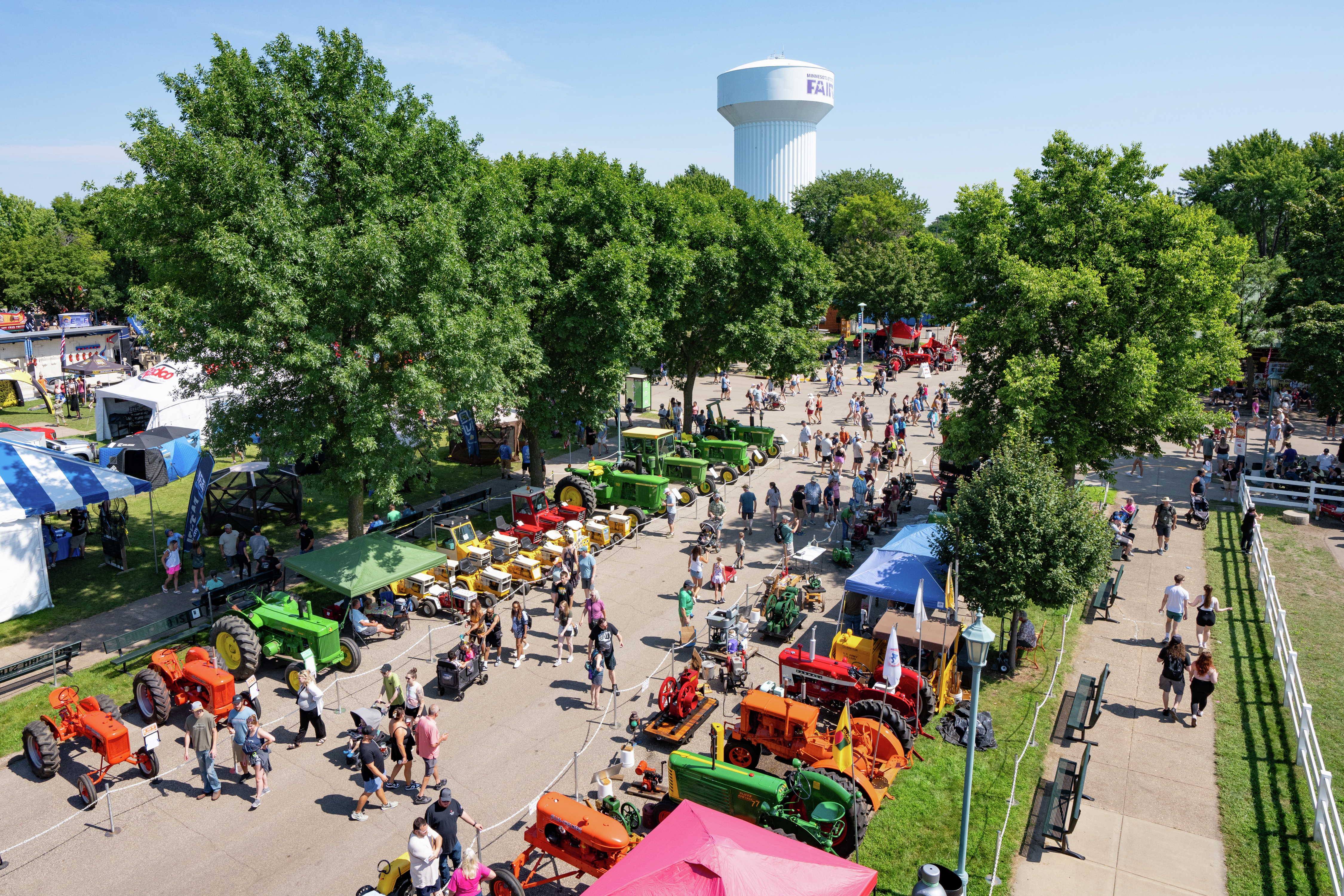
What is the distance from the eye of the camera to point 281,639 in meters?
15.2

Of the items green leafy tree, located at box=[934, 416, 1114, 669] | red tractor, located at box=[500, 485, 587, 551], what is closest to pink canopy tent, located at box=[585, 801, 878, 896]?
green leafy tree, located at box=[934, 416, 1114, 669]

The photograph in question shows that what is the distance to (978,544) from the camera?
14578 mm

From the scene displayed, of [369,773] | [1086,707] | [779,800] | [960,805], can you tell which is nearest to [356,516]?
[369,773]

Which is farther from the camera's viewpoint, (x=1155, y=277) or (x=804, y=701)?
(x=1155, y=277)

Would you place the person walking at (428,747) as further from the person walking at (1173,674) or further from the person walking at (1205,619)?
the person walking at (1205,619)

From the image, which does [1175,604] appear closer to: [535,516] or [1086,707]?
[1086,707]

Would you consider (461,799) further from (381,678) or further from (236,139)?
(236,139)

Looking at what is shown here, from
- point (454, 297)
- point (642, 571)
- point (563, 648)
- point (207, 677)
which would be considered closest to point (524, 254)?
point (454, 297)

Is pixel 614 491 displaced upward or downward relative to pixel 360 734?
upward

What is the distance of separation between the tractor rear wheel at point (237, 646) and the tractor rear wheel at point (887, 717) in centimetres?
1052

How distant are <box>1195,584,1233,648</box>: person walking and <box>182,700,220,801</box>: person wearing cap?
17.5 m

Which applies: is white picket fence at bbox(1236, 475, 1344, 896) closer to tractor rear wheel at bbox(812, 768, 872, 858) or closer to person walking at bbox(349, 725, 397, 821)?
tractor rear wheel at bbox(812, 768, 872, 858)

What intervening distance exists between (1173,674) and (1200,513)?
1296 centimetres

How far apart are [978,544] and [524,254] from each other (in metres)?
14.1
